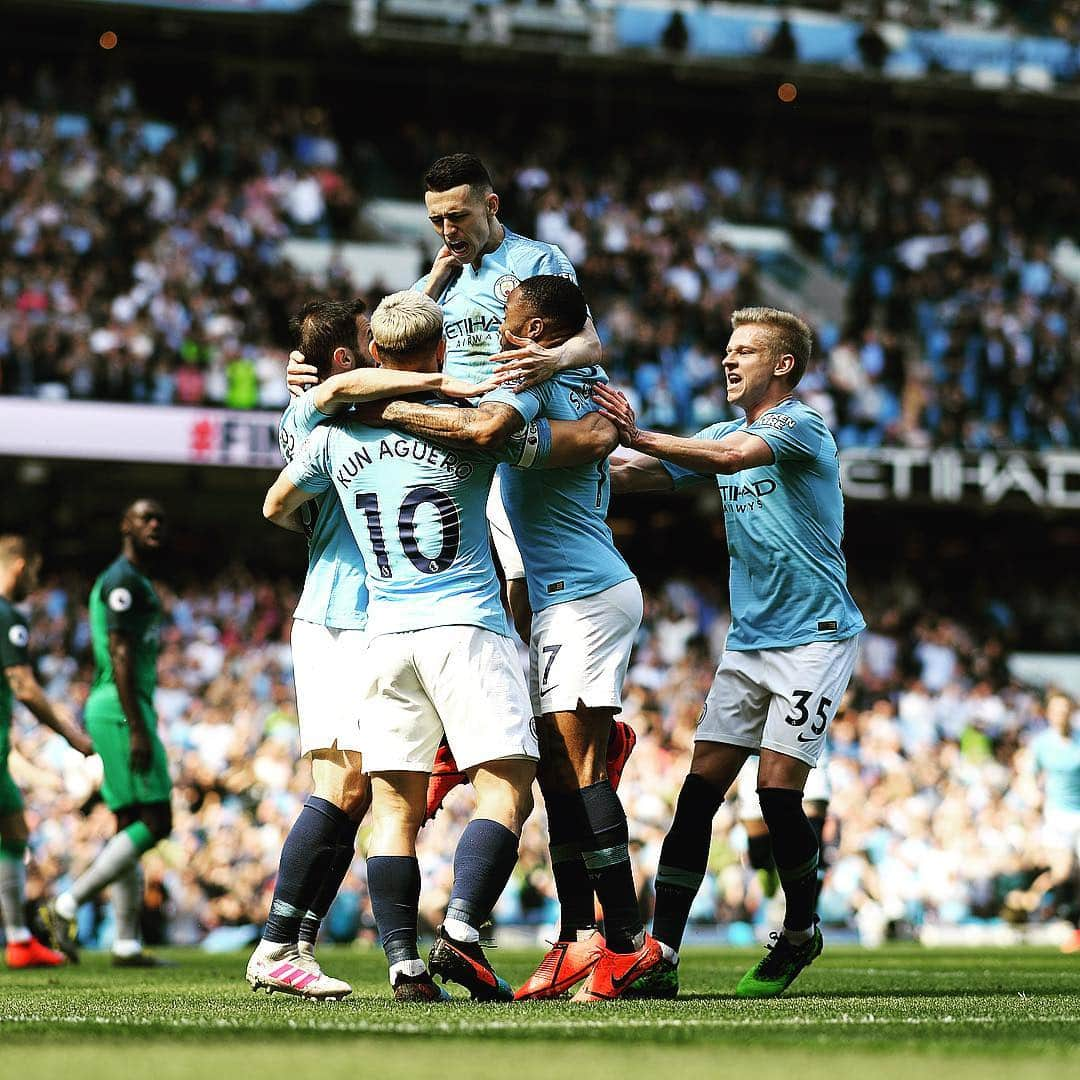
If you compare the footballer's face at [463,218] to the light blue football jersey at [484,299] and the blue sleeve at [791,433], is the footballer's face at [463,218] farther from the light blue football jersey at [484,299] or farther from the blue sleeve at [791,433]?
the blue sleeve at [791,433]

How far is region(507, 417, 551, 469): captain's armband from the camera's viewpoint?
6.27m

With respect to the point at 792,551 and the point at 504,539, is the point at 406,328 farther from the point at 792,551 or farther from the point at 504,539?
the point at 792,551

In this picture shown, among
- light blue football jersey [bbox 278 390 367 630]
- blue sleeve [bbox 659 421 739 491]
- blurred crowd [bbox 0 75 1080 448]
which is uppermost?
blurred crowd [bbox 0 75 1080 448]

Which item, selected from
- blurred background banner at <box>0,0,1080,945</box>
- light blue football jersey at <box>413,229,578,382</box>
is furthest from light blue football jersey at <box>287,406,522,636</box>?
blurred background banner at <box>0,0,1080,945</box>

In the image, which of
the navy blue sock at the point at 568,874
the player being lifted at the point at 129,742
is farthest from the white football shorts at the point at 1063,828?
the navy blue sock at the point at 568,874

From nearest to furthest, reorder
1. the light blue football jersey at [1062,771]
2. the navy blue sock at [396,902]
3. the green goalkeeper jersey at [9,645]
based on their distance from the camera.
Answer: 1. the navy blue sock at [396,902]
2. the green goalkeeper jersey at [9,645]
3. the light blue football jersey at [1062,771]

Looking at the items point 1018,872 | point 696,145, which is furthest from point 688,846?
point 696,145

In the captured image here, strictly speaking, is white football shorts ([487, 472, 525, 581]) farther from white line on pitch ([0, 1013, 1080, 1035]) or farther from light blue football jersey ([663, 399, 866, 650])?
white line on pitch ([0, 1013, 1080, 1035])

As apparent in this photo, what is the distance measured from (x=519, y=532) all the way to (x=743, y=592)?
109 centimetres

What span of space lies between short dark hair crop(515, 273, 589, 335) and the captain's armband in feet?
1.26

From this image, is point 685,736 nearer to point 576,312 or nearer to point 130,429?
point 130,429

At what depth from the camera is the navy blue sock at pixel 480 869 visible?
5.96 m

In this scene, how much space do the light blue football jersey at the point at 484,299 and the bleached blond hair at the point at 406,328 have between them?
0.85 meters

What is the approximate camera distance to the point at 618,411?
6.54 m
